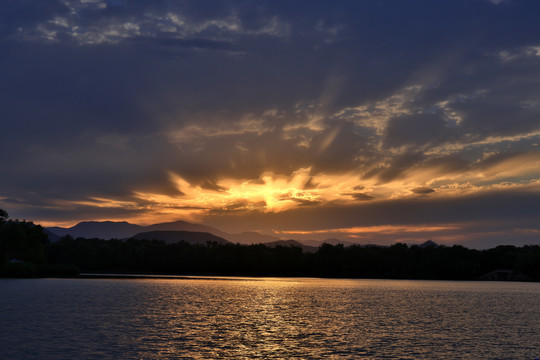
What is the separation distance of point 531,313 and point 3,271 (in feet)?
551

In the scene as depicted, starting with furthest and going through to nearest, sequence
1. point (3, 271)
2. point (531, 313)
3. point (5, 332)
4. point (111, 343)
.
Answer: point (3, 271) < point (531, 313) < point (5, 332) < point (111, 343)

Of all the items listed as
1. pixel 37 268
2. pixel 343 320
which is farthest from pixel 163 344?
pixel 37 268

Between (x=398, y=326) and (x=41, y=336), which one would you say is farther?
(x=398, y=326)

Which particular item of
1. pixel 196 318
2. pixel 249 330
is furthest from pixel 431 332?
pixel 196 318

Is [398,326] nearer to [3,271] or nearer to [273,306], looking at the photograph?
[273,306]

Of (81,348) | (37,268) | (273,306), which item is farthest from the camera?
(37,268)

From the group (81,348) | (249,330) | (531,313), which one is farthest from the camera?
(531,313)

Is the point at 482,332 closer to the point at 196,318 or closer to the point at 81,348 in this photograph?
the point at 196,318

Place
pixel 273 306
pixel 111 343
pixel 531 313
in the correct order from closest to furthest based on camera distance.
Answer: pixel 111 343 < pixel 531 313 < pixel 273 306

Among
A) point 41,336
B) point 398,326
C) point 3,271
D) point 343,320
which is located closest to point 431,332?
point 398,326

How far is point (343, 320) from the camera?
69688 millimetres

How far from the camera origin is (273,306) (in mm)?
92125

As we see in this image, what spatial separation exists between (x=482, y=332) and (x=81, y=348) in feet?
152

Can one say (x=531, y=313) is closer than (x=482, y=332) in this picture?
No
